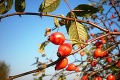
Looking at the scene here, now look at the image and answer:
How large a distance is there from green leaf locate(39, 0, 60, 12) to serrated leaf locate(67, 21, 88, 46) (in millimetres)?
192

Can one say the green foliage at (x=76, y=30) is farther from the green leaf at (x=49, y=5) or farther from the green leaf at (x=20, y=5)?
the green leaf at (x=20, y=5)

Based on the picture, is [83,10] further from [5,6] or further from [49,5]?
[5,6]

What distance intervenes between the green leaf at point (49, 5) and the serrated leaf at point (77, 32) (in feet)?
0.63

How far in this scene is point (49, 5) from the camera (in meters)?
1.18

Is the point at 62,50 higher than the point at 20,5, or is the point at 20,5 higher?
the point at 20,5

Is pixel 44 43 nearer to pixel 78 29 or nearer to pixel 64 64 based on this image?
pixel 78 29

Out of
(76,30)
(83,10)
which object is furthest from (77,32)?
(83,10)

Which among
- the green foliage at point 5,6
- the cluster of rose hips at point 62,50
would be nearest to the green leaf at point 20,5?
the green foliage at point 5,6

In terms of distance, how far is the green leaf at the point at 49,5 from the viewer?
1.16 meters

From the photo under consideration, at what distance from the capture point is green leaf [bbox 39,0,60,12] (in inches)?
45.8

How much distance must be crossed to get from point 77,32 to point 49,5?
30 cm

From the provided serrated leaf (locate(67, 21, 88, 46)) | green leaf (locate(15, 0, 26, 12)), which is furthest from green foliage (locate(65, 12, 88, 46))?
green leaf (locate(15, 0, 26, 12))

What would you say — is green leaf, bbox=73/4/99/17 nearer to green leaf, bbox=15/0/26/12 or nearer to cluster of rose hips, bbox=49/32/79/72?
cluster of rose hips, bbox=49/32/79/72

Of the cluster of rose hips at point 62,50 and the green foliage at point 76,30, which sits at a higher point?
the green foliage at point 76,30
